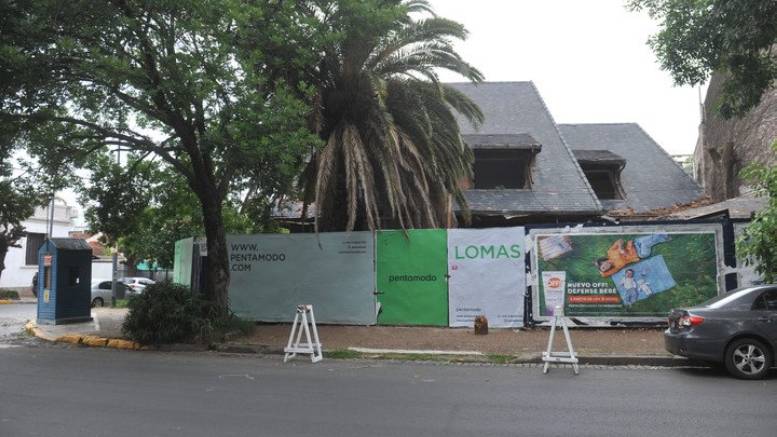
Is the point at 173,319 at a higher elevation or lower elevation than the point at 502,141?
lower

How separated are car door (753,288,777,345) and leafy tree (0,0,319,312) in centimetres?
817

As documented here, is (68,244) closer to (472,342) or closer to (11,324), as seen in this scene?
(11,324)

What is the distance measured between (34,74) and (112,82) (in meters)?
1.34

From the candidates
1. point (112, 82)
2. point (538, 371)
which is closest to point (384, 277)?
point (538, 371)

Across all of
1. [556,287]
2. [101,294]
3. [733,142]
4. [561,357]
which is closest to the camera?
[561,357]

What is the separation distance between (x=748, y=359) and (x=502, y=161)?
1250 cm

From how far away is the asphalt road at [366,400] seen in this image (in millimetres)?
6184

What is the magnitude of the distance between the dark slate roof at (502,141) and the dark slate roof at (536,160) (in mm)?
595

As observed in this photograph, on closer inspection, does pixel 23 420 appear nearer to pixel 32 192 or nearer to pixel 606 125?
pixel 32 192

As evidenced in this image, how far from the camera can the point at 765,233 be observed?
10508 millimetres

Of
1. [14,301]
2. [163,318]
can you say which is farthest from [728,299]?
[14,301]

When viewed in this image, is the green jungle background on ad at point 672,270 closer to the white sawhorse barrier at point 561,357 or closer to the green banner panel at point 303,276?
the white sawhorse barrier at point 561,357

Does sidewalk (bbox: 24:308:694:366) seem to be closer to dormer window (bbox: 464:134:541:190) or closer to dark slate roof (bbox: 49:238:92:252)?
dark slate roof (bbox: 49:238:92:252)

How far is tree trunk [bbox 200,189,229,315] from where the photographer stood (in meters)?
13.9
